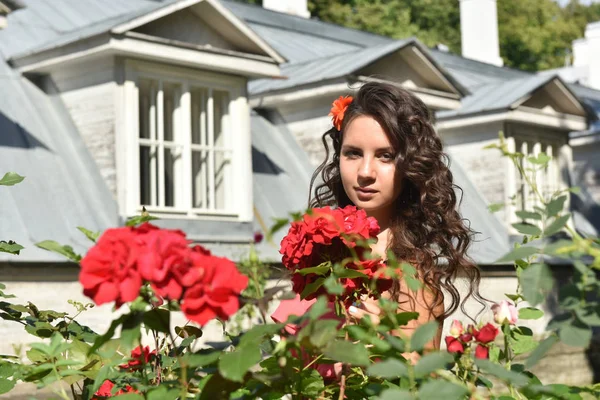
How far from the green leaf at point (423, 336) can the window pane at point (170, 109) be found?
741 centimetres

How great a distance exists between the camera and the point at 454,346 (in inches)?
69.6

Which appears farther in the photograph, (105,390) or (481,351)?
(105,390)

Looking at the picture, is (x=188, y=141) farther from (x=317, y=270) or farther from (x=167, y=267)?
(x=167, y=267)

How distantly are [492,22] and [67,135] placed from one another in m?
11.5

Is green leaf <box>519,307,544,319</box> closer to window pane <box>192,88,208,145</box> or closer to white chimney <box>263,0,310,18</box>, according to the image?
window pane <box>192,88,208,145</box>

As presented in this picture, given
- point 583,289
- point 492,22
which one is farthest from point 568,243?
point 492,22

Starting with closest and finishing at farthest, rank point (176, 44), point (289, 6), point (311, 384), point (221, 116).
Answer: point (311, 384) → point (176, 44) → point (221, 116) → point (289, 6)

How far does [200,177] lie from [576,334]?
777 cm

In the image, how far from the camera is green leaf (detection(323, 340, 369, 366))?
1.36 metres

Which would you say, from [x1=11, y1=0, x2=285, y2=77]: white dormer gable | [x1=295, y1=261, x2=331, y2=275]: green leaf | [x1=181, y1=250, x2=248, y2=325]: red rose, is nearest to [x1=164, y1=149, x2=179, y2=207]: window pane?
[x1=11, y1=0, x2=285, y2=77]: white dormer gable

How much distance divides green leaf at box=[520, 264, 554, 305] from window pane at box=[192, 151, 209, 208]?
761 centimetres

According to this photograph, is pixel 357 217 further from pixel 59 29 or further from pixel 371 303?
pixel 59 29

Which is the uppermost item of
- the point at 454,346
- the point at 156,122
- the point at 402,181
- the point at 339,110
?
the point at 156,122

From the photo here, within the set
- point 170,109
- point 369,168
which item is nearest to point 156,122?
point 170,109
